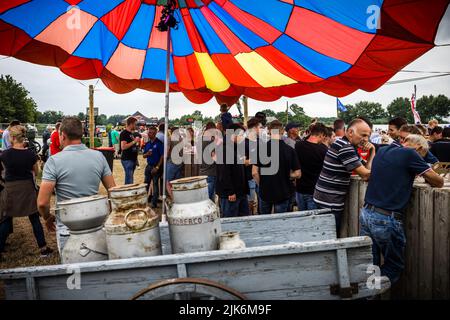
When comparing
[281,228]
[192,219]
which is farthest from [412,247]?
[192,219]

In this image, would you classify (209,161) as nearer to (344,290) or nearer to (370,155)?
(370,155)

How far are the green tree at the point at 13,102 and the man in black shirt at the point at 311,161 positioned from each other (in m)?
54.2

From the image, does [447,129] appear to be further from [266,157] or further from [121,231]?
[121,231]

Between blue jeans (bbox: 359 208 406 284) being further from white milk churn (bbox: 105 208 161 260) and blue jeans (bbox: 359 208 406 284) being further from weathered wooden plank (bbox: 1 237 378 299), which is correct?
white milk churn (bbox: 105 208 161 260)

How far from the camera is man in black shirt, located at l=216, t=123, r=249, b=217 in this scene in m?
5.00

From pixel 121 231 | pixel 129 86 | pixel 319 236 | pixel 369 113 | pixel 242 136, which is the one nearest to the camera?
pixel 121 231

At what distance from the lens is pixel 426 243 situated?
8.69 feet

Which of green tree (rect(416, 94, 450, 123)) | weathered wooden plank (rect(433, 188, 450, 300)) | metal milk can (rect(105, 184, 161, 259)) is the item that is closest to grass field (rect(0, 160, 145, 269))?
metal milk can (rect(105, 184, 161, 259))

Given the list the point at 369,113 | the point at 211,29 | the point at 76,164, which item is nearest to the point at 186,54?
the point at 211,29

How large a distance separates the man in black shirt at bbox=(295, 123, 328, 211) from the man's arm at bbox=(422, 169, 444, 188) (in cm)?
213

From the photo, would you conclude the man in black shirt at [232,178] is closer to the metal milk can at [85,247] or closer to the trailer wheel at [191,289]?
the metal milk can at [85,247]

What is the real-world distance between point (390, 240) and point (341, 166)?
1.02 m
